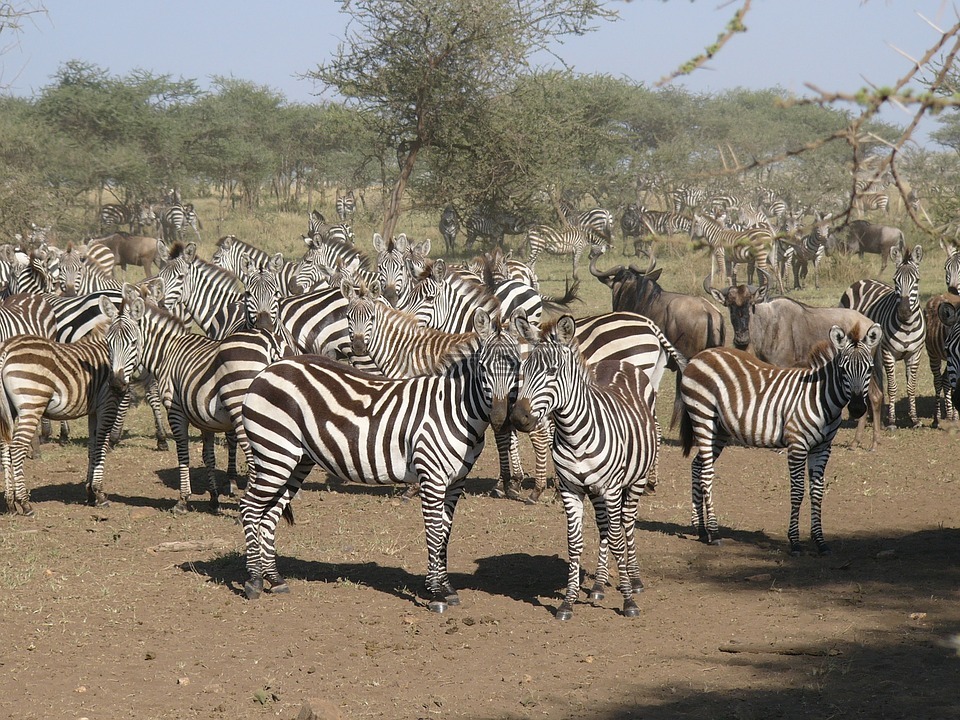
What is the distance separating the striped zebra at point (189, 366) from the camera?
9.13 m

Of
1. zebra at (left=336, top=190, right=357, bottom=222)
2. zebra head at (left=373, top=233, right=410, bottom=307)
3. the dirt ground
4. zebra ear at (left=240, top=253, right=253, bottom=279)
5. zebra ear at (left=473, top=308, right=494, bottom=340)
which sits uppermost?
zebra at (left=336, top=190, right=357, bottom=222)

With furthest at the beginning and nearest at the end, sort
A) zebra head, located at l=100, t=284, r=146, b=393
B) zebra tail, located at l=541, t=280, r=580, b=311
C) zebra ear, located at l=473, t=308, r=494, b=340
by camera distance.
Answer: zebra tail, located at l=541, t=280, r=580, b=311 < zebra head, located at l=100, t=284, r=146, b=393 < zebra ear, located at l=473, t=308, r=494, b=340

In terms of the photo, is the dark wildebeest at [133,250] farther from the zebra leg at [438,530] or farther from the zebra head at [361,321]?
the zebra leg at [438,530]

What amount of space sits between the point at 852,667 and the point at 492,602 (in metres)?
2.35

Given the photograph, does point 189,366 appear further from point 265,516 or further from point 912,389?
point 912,389

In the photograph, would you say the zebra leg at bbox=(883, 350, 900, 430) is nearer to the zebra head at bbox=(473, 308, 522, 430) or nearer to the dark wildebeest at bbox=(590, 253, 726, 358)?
the dark wildebeest at bbox=(590, 253, 726, 358)

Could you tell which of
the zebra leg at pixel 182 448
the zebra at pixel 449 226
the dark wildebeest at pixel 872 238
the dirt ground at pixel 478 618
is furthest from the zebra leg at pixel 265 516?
the zebra at pixel 449 226

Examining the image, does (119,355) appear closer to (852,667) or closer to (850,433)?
(852,667)

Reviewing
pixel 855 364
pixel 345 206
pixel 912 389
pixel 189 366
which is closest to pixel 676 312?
pixel 912 389

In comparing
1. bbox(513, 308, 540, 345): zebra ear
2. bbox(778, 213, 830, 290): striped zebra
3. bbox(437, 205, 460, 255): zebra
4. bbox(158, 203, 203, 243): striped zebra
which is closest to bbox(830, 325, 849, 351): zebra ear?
bbox(513, 308, 540, 345): zebra ear

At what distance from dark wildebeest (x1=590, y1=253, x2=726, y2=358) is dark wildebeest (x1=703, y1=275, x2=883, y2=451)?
26 centimetres

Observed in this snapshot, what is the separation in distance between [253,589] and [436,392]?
183cm

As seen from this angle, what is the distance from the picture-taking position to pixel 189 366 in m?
9.52

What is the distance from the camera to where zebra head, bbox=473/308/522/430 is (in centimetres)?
645
